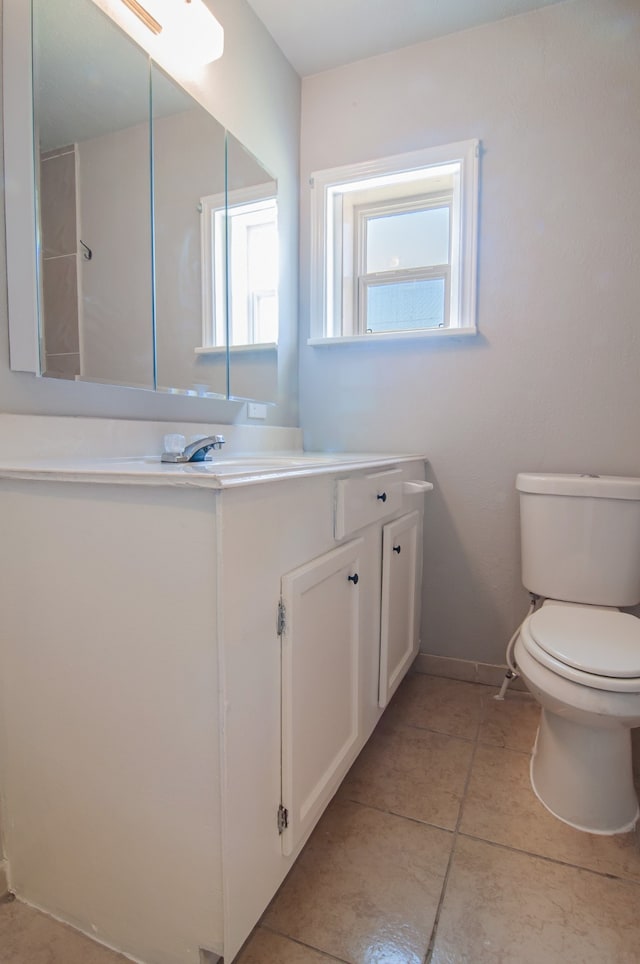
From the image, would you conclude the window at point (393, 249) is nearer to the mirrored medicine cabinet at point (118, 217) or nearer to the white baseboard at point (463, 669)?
the mirrored medicine cabinet at point (118, 217)

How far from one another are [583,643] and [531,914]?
1.90ft

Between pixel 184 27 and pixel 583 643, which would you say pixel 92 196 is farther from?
pixel 583 643

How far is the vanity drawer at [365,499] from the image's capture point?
107 cm

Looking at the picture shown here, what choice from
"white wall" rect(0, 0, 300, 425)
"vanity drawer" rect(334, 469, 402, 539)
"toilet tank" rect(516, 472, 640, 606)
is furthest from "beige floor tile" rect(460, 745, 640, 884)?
"white wall" rect(0, 0, 300, 425)

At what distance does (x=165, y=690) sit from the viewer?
768 millimetres

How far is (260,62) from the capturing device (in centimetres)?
176

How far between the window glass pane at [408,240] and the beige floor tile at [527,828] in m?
1.84

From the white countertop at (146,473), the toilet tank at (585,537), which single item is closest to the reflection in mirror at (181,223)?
the white countertop at (146,473)

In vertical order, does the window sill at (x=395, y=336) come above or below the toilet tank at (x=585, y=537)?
above

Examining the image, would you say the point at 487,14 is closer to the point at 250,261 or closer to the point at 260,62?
the point at 260,62

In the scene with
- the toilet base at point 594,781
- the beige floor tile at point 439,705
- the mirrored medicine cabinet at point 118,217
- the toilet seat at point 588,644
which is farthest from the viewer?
the beige floor tile at point 439,705

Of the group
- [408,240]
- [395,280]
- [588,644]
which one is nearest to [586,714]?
[588,644]

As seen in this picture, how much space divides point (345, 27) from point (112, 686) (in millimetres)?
2263

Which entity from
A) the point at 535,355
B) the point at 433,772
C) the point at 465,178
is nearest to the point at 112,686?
the point at 433,772
